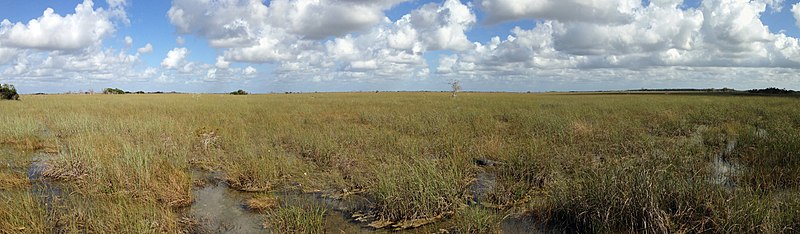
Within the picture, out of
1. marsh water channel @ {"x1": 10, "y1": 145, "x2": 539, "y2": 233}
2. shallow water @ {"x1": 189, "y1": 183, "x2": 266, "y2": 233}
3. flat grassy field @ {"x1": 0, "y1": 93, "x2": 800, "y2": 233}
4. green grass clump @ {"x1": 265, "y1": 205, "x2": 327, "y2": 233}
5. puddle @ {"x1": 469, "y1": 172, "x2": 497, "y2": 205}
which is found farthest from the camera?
puddle @ {"x1": 469, "y1": 172, "x2": 497, "y2": 205}

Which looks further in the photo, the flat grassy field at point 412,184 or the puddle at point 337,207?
the puddle at point 337,207

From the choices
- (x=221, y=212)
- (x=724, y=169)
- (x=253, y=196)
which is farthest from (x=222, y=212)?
(x=724, y=169)

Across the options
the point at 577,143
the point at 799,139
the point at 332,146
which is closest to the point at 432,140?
the point at 332,146

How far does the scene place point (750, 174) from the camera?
7273 millimetres

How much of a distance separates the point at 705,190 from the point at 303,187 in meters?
6.32

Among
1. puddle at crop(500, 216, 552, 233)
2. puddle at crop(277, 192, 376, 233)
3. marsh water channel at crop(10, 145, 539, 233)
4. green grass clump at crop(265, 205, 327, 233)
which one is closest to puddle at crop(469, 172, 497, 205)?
marsh water channel at crop(10, 145, 539, 233)

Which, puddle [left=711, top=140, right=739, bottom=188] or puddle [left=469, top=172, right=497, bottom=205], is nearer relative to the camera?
puddle [left=469, top=172, right=497, bottom=205]

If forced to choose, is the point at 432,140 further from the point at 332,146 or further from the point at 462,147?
the point at 332,146

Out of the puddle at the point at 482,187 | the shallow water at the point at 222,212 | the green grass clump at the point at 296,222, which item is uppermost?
the green grass clump at the point at 296,222

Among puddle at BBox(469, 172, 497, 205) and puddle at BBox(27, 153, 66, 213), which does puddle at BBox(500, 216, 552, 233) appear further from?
puddle at BBox(27, 153, 66, 213)

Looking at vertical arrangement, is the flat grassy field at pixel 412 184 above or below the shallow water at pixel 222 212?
above

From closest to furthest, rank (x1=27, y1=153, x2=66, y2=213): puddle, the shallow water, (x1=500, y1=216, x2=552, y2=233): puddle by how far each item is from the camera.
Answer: (x1=500, y1=216, x2=552, y2=233): puddle → the shallow water → (x1=27, y1=153, x2=66, y2=213): puddle

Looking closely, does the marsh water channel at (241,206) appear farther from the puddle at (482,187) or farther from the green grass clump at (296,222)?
the green grass clump at (296,222)

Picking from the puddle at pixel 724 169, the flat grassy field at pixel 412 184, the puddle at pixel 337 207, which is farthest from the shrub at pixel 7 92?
the puddle at pixel 724 169
